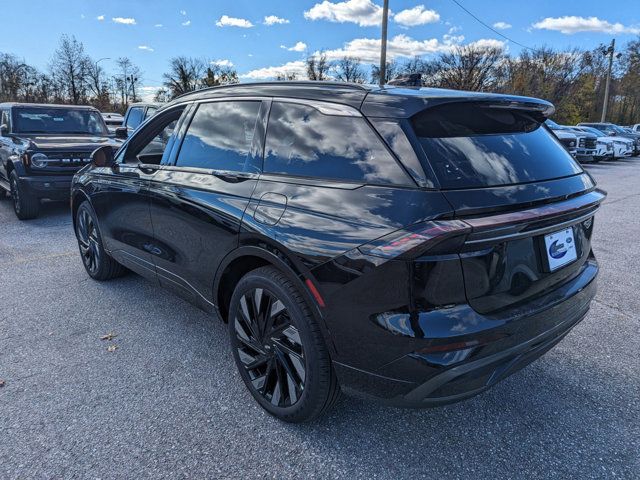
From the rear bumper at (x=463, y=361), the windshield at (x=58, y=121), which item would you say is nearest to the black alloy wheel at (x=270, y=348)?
the rear bumper at (x=463, y=361)

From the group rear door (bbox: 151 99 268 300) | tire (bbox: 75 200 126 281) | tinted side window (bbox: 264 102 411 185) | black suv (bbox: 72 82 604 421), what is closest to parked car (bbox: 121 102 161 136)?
tire (bbox: 75 200 126 281)

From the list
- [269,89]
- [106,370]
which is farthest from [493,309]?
[106,370]

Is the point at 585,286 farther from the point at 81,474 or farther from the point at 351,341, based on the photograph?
the point at 81,474

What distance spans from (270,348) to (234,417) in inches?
17.5

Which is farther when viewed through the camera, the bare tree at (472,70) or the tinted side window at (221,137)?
the bare tree at (472,70)

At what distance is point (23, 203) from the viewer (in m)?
6.98

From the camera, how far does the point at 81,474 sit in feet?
6.63

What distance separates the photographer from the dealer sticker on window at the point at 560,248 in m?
2.04

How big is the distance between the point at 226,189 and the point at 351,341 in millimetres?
1183

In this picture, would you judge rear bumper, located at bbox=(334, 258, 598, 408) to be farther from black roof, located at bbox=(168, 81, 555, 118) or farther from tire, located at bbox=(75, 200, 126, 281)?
tire, located at bbox=(75, 200, 126, 281)

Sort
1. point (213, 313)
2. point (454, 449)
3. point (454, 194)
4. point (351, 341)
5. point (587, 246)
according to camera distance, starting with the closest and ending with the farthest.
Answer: point (454, 194) → point (351, 341) → point (454, 449) → point (587, 246) → point (213, 313)

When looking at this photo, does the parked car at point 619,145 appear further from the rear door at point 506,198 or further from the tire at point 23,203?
the tire at point 23,203

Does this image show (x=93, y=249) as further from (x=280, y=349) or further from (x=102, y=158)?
(x=280, y=349)

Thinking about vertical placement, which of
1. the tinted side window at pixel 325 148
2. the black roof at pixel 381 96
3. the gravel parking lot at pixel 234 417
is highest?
the black roof at pixel 381 96
